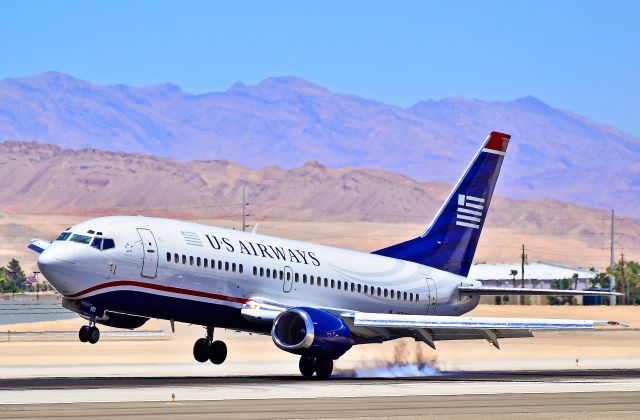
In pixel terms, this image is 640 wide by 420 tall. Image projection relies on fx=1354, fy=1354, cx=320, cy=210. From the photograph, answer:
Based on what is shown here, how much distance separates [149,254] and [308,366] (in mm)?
7025

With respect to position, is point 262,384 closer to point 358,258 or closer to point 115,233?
point 115,233

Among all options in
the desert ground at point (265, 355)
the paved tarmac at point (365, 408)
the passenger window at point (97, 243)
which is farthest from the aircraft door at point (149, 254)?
the paved tarmac at point (365, 408)

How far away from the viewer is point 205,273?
48.0m

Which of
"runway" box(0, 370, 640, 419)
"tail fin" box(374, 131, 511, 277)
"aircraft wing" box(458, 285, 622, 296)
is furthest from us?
"tail fin" box(374, 131, 511, 277)

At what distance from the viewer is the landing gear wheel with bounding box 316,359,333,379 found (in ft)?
156

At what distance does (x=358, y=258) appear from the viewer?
181 feet

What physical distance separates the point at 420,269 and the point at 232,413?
26.1 metres

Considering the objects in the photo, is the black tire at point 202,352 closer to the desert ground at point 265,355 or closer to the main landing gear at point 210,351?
the main landing gear at point 210,351

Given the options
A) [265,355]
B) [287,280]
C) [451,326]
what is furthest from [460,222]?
[265,355]

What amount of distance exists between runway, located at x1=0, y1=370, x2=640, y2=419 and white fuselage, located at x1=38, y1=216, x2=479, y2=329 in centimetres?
282

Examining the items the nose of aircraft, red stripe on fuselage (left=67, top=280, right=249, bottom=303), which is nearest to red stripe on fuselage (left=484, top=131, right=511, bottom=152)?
red stripe on fuselage (left=67, top=280, right=249, bottom=303)

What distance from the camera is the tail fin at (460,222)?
5791 centimetres

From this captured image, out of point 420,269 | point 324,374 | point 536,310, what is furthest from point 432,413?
point 536,310

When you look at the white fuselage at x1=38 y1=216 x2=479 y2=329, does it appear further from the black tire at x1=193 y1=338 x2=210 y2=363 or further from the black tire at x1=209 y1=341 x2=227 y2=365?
the black tire at x1=193 y1=338 x2=210 y2=363
